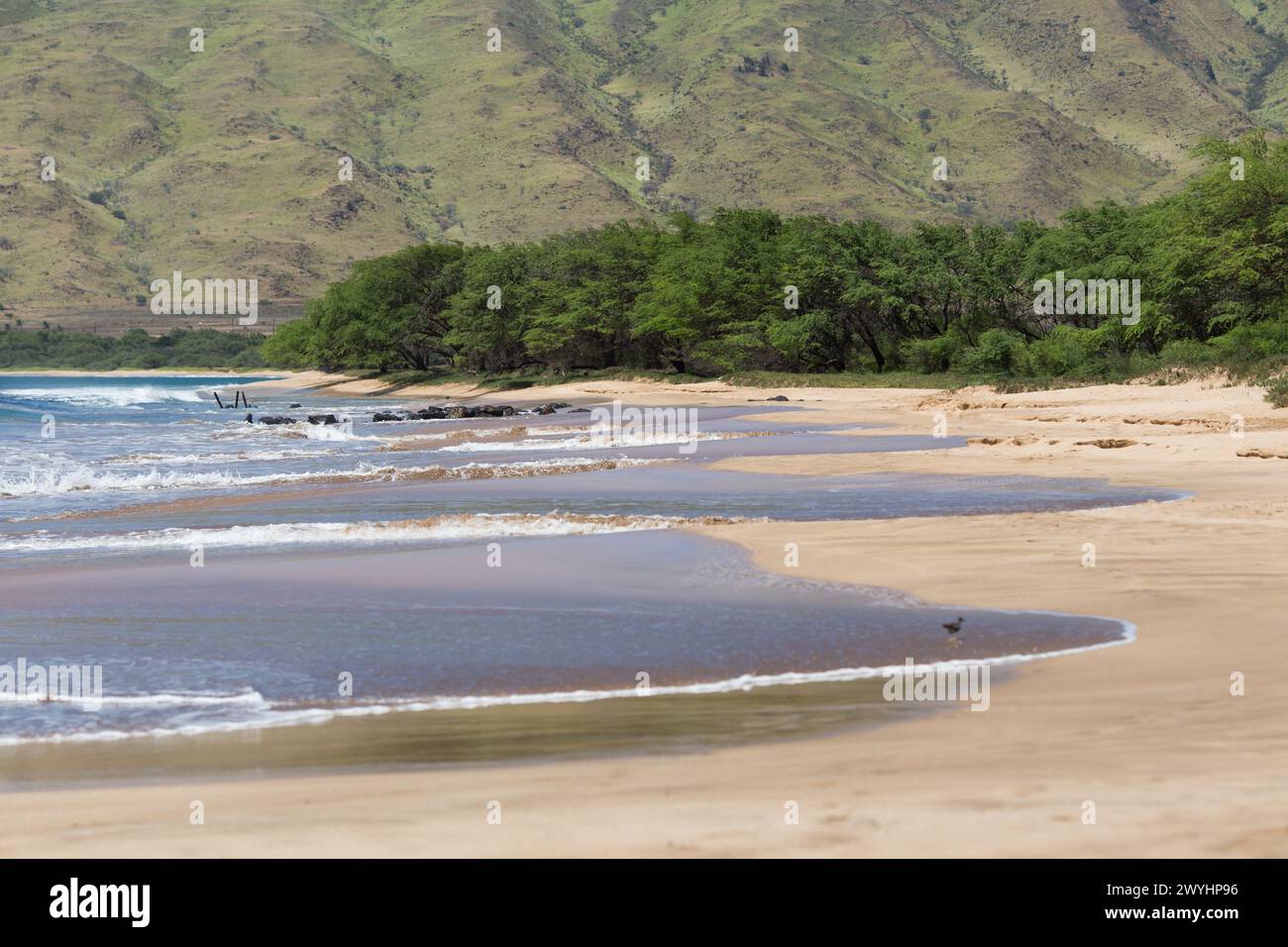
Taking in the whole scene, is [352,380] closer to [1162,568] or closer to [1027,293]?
[1027,293]

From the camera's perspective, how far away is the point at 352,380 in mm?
114125

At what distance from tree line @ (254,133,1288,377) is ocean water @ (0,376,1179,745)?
2801 centimetres

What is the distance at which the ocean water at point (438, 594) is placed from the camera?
9.15 m

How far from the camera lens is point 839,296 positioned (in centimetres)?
7162

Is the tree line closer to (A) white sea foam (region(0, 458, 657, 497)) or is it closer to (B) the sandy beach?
(A) white sea foam (region(0, 458, 657, 497))

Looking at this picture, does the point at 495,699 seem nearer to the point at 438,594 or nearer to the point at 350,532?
the point at 438,594

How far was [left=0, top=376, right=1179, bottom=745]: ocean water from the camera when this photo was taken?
915 cm

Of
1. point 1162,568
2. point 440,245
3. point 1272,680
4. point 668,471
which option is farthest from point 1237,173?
point 440,245

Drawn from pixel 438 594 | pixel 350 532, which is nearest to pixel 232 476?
pixel 350 532

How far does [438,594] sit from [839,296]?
6111 centimetres

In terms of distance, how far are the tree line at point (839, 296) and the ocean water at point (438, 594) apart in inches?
1103

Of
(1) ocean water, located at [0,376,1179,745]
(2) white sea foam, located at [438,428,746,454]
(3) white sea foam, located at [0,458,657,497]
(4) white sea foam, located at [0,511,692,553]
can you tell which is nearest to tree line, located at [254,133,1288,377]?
(2) white sea foam, located at [438,428,746,454]
